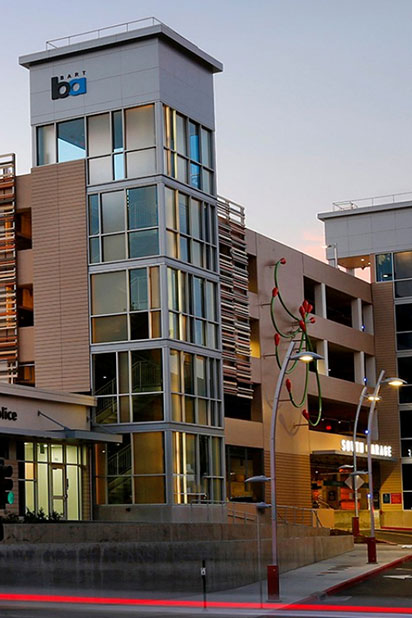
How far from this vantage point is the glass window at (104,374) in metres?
44.8

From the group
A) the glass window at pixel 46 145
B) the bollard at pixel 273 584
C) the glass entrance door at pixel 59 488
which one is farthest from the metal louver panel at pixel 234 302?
the bollard at pixel 273 584

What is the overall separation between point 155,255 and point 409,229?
3665 cm

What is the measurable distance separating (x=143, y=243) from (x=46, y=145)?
6286 mm

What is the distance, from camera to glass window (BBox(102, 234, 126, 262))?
45.5 meters

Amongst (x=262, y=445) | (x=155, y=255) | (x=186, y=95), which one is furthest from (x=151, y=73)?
(x=262, y=445)

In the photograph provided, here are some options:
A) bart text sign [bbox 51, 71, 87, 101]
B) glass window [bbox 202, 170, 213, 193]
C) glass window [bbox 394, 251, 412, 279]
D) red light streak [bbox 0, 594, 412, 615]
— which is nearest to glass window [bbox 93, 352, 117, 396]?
glass window [bbox 202, 170, 213, 193]

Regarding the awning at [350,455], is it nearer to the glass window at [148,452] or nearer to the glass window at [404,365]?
the glass window at [404,365]

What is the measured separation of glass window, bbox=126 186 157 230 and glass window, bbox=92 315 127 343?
3.77m

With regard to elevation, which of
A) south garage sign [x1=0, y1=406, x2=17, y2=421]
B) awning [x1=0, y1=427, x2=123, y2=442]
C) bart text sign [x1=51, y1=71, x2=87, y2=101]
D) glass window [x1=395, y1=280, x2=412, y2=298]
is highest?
bart text sign [x1=51, y1=71, x2=87, y2=101]

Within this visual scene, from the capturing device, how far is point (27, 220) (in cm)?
4881

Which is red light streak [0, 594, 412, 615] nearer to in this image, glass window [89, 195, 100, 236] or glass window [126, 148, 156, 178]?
glass window [89, 195, 100, 236]

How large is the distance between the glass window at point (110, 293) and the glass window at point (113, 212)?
6.12ft

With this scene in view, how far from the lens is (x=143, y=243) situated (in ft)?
148

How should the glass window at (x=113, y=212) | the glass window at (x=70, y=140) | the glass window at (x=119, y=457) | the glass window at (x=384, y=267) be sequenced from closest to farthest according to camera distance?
the glass window at (x=119, y=457), the glass window at (x=113, y=212), the glass window at (x=70, y=140), the glass window at (x=384, y=267)
